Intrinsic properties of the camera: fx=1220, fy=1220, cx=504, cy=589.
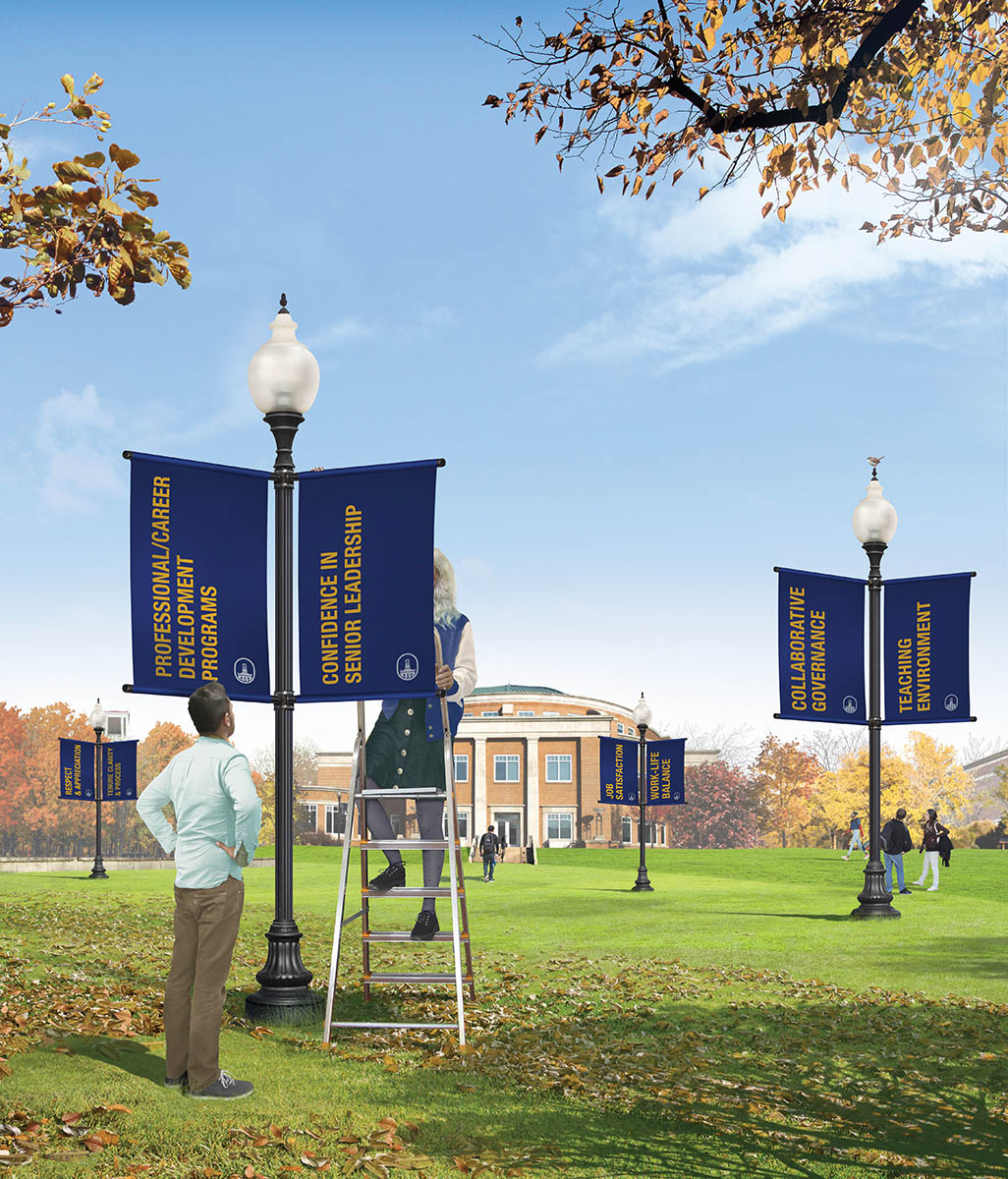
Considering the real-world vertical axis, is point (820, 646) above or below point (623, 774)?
above

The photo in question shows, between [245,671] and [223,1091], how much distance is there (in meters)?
3.52

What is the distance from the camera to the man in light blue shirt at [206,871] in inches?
266

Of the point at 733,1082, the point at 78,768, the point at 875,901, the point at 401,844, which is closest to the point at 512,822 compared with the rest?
the point at 78,768

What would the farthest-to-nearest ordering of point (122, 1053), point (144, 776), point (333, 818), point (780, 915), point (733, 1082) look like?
point (333, 818), point (144, 776), point (780, 915), point (733, 1082), point (122, 1053)

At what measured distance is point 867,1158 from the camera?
20.7 ft

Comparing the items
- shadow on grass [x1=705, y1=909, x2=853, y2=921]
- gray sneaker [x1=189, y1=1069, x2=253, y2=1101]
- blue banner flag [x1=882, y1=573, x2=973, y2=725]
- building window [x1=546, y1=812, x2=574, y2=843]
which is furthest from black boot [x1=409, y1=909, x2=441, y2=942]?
building window [x1=546, y1=812, x2=574, y2=843]

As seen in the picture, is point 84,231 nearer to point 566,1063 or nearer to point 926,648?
point 566,1063

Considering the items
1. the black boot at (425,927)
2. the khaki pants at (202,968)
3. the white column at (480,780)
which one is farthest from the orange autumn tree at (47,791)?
the khaki pants at (202,968)

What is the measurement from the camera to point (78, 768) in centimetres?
3341

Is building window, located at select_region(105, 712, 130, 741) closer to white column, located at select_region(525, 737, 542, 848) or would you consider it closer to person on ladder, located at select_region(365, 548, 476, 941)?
white column, located at select_region(525, 737, 542, 848)

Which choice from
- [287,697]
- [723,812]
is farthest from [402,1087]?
[723,812]

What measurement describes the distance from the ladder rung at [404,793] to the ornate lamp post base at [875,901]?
433 inches

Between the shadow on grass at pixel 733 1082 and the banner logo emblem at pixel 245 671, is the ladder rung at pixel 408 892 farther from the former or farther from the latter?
the banner logo emblem at pixel 245 671

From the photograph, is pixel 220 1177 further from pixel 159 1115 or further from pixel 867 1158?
pixel 867 1158
